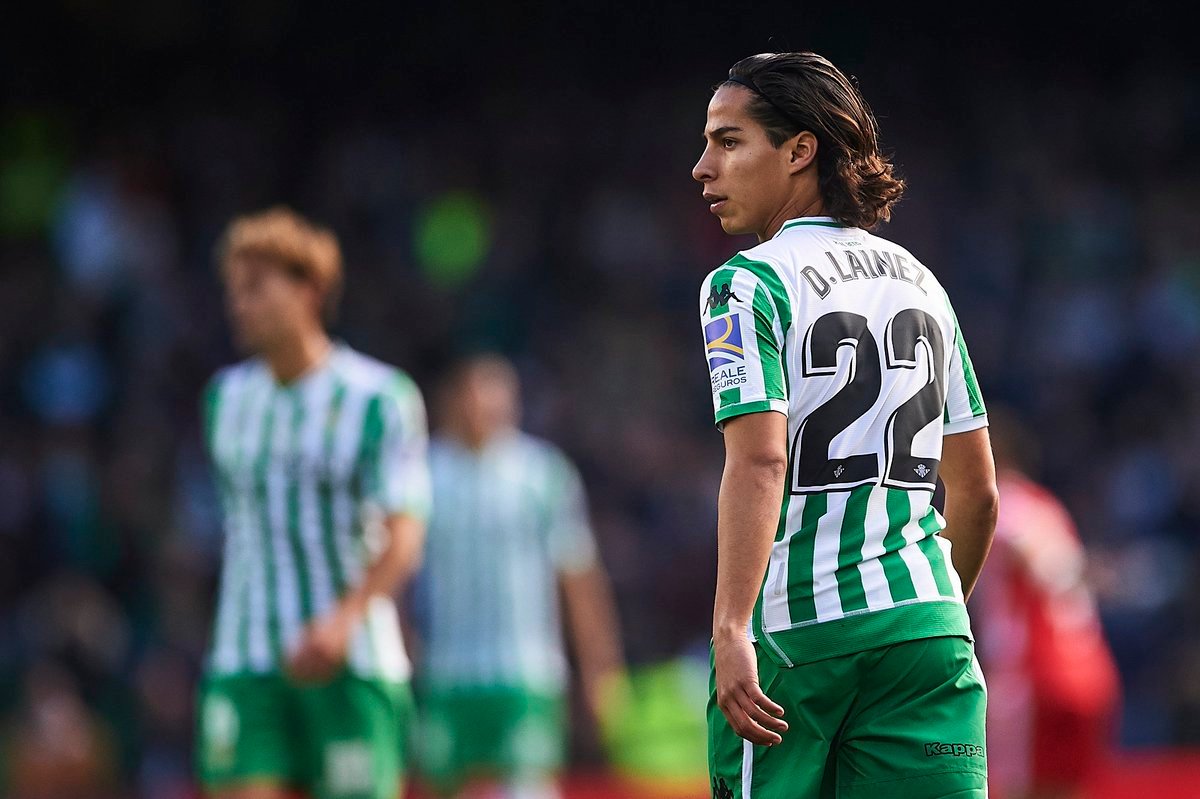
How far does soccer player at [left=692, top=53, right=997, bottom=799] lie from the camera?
303 centimetres

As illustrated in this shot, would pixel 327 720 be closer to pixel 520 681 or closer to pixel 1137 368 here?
pixel 520 681

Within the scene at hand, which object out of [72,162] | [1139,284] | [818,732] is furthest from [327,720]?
[72,162]

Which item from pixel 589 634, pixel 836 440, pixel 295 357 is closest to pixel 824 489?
pixel 836 440

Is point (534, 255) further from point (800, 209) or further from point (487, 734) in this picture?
point (800, 209)

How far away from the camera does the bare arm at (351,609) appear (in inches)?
201

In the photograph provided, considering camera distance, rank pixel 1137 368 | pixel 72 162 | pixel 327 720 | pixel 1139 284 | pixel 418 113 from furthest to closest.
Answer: pixel 418 113, pixel 72 162, pixel 1139 284, pixel 1137 368, pixel 327 720

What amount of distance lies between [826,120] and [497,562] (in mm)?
5319

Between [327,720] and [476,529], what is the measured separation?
315 cm

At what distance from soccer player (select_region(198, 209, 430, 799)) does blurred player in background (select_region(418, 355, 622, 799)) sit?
265cm

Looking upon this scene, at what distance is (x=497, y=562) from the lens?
833 cm

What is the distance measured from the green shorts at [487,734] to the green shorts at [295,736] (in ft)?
9.20

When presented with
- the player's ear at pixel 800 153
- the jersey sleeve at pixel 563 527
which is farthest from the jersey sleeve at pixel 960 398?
the jersey sleeve at pixel 563 527

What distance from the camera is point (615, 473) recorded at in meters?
13.5

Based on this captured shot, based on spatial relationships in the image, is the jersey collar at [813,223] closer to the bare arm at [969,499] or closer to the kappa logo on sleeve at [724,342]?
the kappa logo on sleeve at [724,342]
